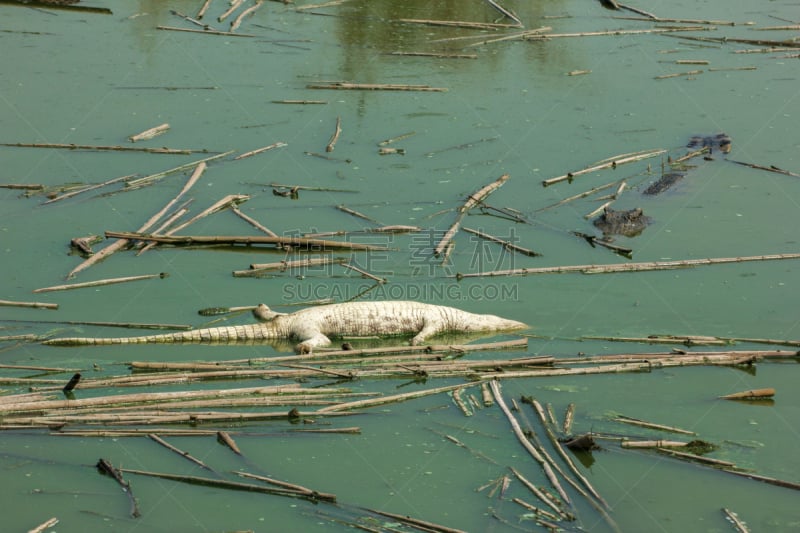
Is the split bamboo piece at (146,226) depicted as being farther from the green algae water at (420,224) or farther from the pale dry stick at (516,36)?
the pale dry stick at (516,36)

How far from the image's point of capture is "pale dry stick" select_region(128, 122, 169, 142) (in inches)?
767

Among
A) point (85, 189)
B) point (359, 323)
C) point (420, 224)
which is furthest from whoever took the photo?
point (85, 189)

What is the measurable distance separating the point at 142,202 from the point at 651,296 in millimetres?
8076

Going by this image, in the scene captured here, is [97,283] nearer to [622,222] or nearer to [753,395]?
[622,222]

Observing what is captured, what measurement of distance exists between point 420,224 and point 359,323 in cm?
366

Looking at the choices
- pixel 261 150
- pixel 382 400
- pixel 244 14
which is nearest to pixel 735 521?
pixel 382 400

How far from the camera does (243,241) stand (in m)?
15.3

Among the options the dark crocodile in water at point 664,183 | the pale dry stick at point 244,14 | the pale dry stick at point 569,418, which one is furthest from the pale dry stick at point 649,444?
the pale dry stick at point 244,14

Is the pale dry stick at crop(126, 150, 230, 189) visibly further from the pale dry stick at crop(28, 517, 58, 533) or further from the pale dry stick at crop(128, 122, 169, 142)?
the pale dry stick at crop(28, 517, 58, 533)

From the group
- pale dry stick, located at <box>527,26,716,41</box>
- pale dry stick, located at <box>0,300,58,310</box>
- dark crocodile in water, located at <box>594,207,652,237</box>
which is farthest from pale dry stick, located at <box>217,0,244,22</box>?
pale dry stick, located at <box>0,300,58,310</box>

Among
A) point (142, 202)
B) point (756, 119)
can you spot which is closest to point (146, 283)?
point (142, 202)

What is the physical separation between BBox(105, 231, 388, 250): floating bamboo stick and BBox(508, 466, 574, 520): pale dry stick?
5973 millimetres

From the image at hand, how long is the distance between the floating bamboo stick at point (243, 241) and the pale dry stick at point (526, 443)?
444cm

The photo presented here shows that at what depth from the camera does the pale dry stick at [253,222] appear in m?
15.6
